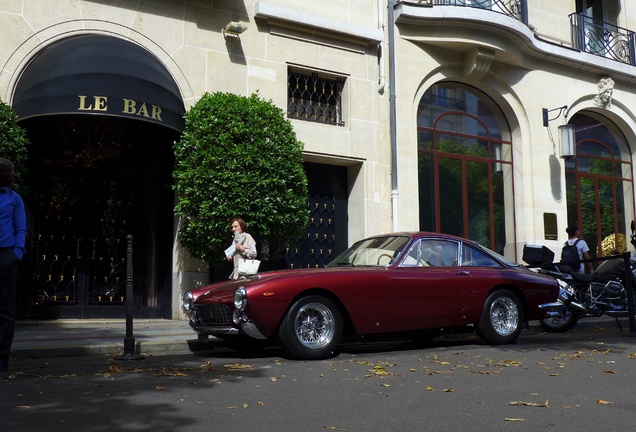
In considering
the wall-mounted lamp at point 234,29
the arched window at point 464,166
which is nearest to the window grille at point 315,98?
the wall-mounted lamp at point 234,29

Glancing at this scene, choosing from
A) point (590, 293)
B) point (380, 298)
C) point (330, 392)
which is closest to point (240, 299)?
point (380, 298)

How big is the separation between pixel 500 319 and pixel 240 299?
364 cm

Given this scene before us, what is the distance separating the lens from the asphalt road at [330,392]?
4.34 metres

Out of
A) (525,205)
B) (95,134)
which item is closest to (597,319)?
(525,205)

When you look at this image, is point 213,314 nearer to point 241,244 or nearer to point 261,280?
point 261,280

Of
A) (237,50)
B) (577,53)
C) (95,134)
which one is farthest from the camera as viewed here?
(577,53)

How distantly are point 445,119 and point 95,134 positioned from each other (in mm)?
7981

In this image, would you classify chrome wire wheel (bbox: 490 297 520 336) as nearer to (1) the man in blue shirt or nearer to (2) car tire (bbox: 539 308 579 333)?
(2) car tire (bbox: 539 308 579 333)

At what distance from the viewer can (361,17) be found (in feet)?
48.3

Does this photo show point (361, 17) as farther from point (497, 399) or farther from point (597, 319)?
point (497, 399)

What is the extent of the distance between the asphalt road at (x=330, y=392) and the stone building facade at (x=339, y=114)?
4552 millimetres

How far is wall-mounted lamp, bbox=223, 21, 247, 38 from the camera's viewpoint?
1266 centimetres

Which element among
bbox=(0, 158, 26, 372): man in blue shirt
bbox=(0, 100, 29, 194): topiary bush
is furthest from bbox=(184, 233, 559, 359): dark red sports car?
bbox=(0, 100, 29, 194): topiary bush

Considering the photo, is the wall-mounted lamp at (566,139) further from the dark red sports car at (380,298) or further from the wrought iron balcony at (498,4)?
the dark red sports car at (380,298)
